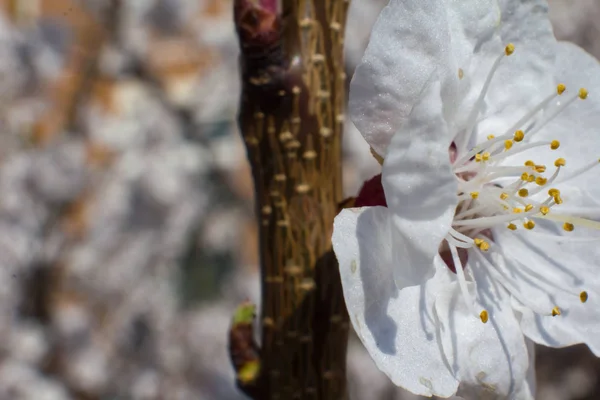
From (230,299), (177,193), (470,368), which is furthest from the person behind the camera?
(230,299)

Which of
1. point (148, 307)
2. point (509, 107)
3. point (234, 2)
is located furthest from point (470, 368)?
point (148, 307)

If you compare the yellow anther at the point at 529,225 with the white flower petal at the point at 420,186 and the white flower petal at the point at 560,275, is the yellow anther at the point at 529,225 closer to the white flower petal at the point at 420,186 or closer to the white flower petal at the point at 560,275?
the white flower petal at the point at 560,275

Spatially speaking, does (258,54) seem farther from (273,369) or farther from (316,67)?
(273,369)

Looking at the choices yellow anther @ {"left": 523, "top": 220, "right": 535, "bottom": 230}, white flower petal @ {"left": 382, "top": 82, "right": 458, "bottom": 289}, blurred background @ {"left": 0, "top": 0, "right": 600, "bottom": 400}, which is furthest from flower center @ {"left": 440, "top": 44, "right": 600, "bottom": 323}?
blurred background @ {"left": 0, "top": 0, "right": 600, "bottom": 400}

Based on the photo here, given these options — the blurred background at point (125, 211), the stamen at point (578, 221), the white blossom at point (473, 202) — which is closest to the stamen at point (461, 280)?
the white blossom at point (473, 202)

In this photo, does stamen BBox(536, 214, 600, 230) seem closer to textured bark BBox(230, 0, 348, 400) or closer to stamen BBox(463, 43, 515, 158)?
stamen BBox(463, 43, 515, 158)
